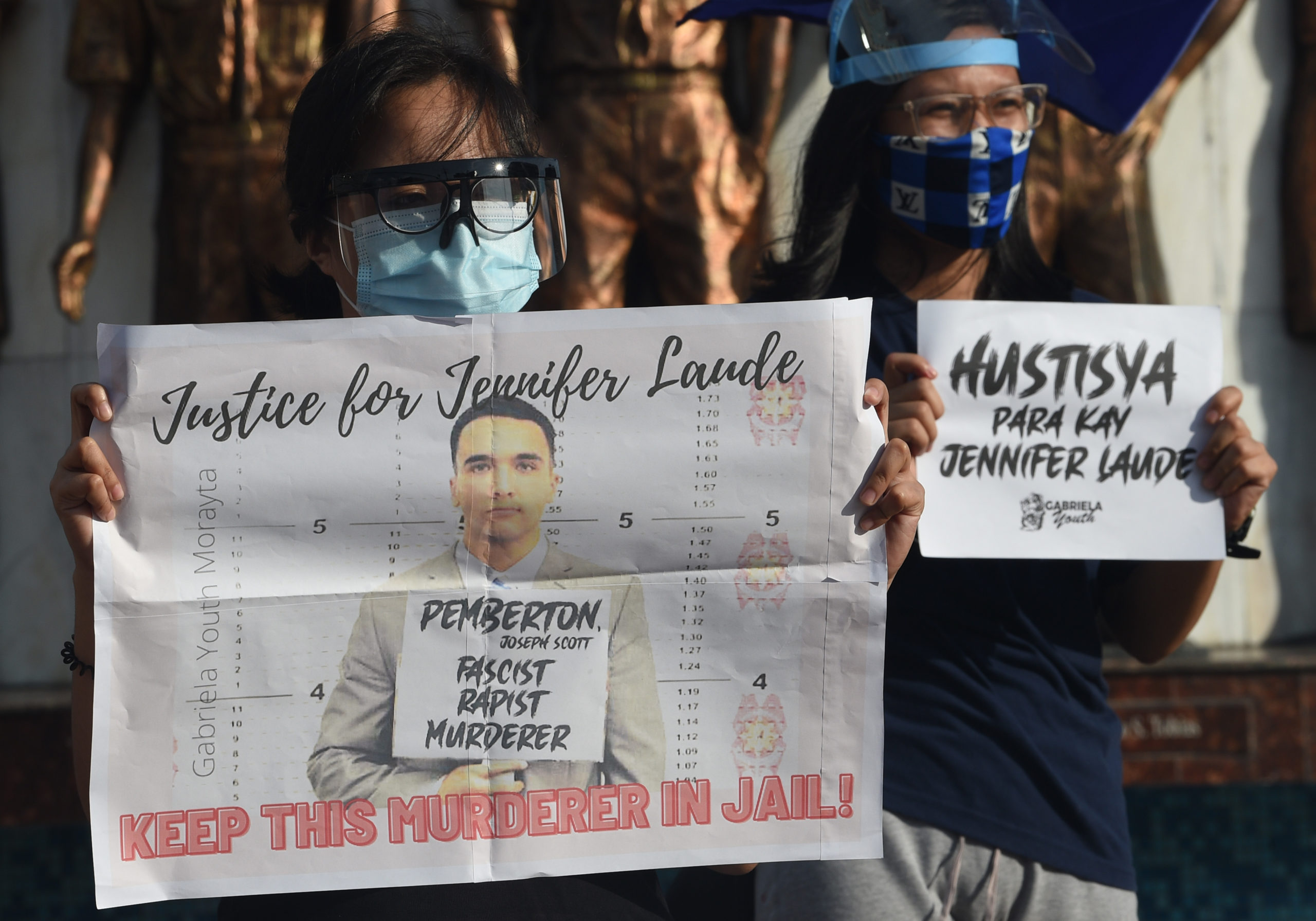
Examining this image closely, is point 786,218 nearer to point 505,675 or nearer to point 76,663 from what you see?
point 505,675

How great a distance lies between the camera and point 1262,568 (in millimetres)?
3531

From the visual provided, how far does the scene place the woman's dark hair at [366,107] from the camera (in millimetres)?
1299

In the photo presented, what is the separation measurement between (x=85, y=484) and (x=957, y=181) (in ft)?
3.72

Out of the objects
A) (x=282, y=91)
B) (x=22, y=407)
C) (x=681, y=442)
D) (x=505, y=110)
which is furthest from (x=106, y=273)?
(x=681, y=442)

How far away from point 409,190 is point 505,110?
0.17 meters

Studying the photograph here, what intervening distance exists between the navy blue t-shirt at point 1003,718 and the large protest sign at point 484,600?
248 millimetres

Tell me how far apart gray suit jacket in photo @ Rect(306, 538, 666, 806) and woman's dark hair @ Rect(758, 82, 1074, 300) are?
0.64m

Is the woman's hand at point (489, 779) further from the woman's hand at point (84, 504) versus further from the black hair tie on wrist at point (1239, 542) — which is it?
the black hair tie on wrist at point (1239, 542)

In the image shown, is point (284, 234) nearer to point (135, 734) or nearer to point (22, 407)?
point (22, 407)

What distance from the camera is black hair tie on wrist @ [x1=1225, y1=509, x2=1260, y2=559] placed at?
1643 millimetres

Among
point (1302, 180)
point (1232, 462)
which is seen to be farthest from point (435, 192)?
point (1302, 180)

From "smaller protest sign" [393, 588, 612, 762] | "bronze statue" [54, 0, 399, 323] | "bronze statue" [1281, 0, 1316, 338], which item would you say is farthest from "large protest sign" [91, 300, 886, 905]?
"bronze statue" [1281, 0, 1316, 338]

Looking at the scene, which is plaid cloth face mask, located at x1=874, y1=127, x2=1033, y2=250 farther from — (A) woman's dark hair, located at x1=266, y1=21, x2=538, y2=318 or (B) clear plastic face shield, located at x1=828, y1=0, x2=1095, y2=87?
(A) woman's dark hair, located at x1=266, y1=21, x2=538, y2=318

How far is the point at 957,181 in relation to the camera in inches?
65.2
